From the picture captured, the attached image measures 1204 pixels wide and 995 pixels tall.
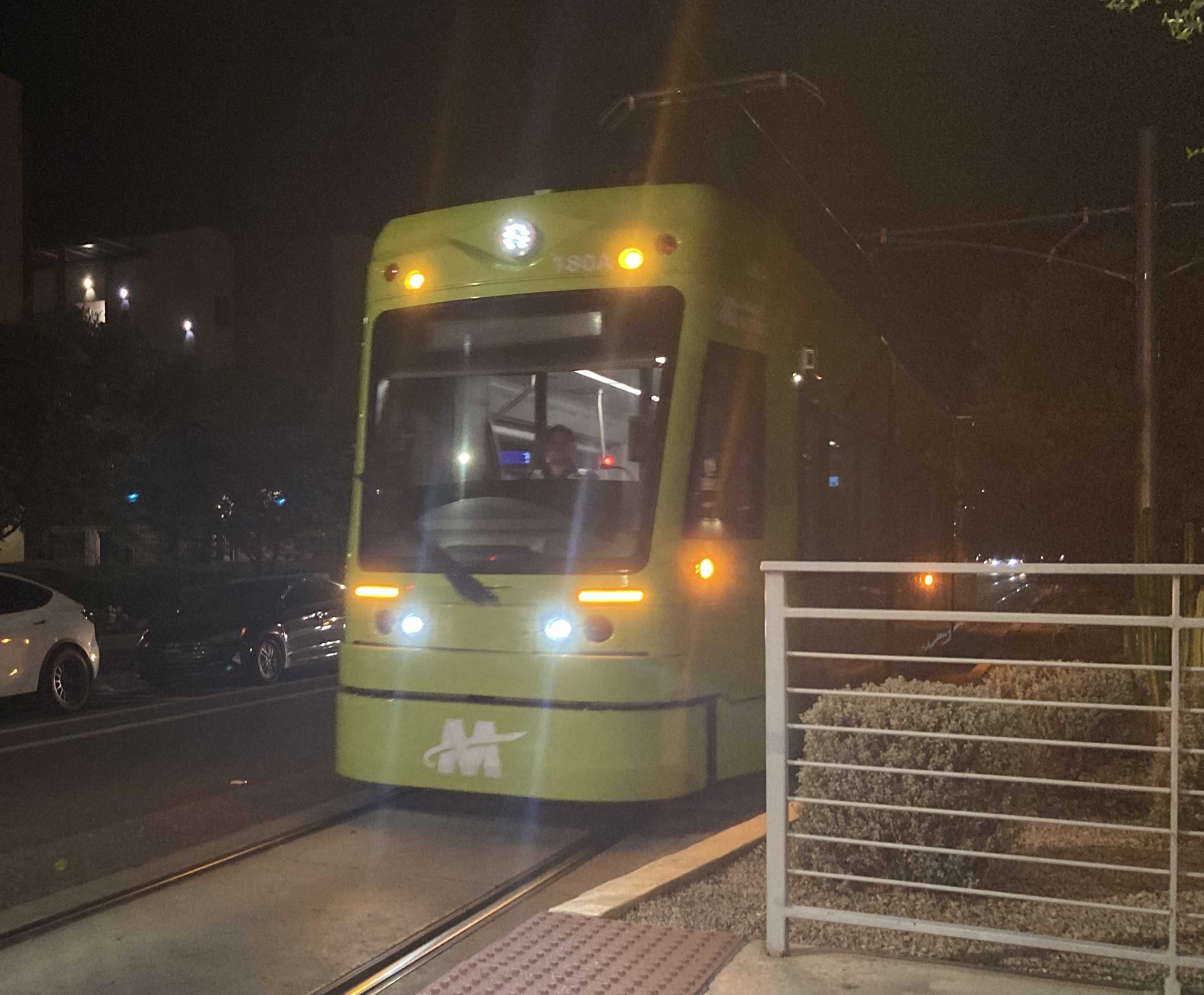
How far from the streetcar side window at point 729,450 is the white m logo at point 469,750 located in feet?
5.00

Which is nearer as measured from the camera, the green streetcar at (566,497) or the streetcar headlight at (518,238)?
the green streetcar at (566,497)

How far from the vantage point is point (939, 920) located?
16.6 feet

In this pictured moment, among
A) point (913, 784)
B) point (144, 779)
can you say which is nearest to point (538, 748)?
point (913, 784)

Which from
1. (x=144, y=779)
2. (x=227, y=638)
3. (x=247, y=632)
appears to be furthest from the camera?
(x=247, y=632)

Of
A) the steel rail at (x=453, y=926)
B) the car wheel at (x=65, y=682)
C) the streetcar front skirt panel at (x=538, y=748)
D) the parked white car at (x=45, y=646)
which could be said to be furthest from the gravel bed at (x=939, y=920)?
the car wheel at (x=65, y=682)

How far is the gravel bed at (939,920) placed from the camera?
14.9 ft

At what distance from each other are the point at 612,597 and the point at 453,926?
194 cm

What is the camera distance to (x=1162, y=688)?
25.0ft

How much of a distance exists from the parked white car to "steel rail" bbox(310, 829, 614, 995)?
8170 millimetres

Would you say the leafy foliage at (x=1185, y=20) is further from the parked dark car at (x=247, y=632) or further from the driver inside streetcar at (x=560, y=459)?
the parked dark car at (x=247, y=632)

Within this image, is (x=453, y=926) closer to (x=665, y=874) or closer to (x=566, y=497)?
(x=665, y=874)

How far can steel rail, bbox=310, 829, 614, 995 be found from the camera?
15.4 feet

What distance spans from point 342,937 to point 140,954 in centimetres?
81

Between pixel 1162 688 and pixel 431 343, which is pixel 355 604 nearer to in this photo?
pixel 431 343
